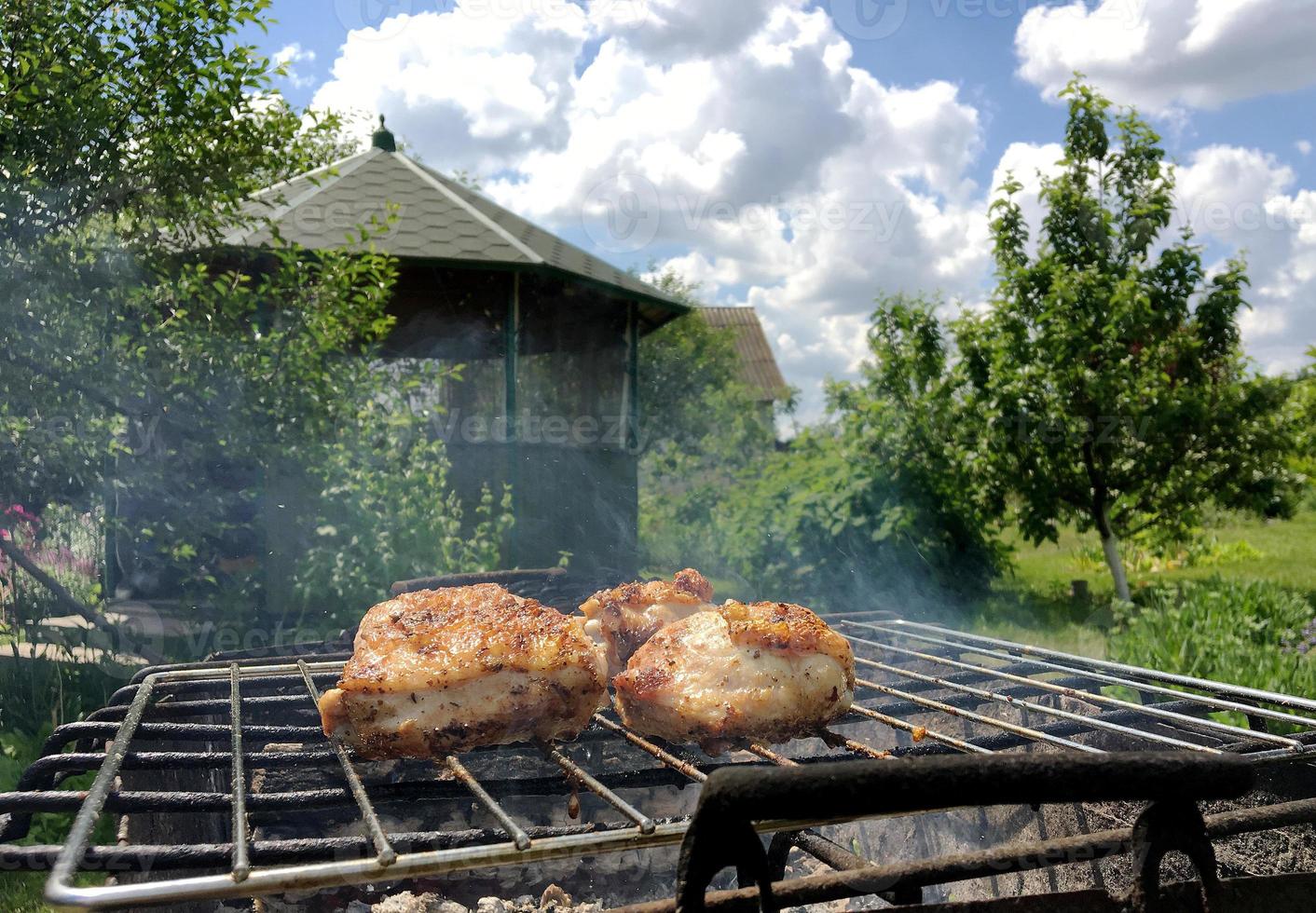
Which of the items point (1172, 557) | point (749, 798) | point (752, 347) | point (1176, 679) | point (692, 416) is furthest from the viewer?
point (752, 347)

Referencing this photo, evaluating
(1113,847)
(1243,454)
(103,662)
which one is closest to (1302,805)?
(1113,847)

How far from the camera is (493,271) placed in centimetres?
1094

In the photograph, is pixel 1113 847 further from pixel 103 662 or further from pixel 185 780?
pixel 103 662

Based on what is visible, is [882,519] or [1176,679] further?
[882,519]

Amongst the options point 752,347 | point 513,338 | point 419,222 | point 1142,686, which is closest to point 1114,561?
point 513,338

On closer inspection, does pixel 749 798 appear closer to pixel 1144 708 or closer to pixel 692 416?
pixel 1144 708

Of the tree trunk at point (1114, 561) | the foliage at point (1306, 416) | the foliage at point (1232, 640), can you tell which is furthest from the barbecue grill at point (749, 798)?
the foliage at point (1306, 416)

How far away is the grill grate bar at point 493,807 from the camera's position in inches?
58.3

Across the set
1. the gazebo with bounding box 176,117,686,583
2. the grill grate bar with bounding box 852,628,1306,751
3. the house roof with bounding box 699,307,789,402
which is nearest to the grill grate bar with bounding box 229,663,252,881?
the grill grate bar with bounding box 852,628,1306,751

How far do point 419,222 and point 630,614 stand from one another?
889cm

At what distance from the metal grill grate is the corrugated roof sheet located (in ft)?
25.2

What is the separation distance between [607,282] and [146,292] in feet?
21.2

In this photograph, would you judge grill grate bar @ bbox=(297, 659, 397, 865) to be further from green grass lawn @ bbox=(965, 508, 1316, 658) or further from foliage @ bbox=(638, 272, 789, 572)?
foliage @ bbox=(638, 272, 789, 572)

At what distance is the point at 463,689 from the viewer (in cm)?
235
